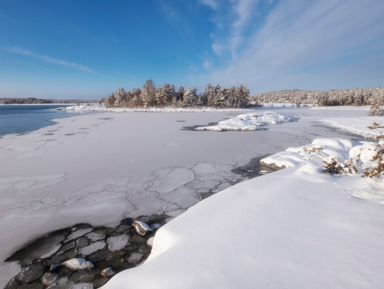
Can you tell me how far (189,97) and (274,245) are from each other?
54.4 m

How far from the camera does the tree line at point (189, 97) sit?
56.0 meters

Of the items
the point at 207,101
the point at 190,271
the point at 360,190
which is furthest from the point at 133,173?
the point at 207,101

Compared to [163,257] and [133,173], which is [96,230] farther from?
[133,173]

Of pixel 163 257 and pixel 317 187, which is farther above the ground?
pixel 317 187

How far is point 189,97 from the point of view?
54500mm

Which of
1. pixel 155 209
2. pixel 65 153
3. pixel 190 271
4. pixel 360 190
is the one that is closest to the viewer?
pixel 190 271

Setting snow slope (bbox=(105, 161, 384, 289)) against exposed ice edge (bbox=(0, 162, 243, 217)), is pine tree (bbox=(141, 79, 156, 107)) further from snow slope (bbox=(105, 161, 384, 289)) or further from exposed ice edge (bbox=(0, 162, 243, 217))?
snow slope (bbox=(105, 161, 384, 289))

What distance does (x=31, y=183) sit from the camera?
18.9 ft

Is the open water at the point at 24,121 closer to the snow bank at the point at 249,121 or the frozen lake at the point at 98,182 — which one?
the frozen lake at the point at 98,182

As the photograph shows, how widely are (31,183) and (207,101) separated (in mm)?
A: 57227

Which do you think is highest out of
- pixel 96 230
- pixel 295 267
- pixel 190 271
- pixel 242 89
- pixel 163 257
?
pixel 242 89

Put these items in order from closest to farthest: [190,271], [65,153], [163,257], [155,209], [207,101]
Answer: [190,271] < [163,257] < [155,209] < [65,153] < [207,101]

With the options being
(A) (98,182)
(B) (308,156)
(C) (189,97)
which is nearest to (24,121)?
(A) (98,182)

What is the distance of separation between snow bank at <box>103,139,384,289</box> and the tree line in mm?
52926
